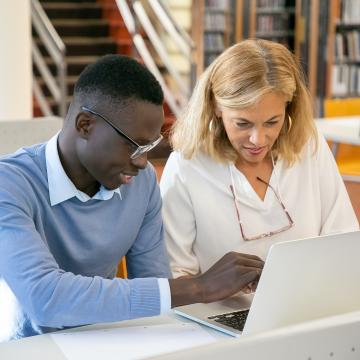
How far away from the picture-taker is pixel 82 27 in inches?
313

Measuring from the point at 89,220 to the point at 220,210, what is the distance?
526 mm

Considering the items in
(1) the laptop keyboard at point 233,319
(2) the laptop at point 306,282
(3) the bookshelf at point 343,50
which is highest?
(2) the laptop at point 306,282

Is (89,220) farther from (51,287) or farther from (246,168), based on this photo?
(246,168)

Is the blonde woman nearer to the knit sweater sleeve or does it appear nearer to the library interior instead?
the library interior

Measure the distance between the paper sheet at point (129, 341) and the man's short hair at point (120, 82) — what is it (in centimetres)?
48

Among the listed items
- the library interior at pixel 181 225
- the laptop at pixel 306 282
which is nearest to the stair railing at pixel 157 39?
the library interior at pixel 181 225

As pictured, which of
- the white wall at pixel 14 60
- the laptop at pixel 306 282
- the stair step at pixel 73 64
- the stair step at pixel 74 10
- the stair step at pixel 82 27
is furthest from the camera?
the stair step at pixel 74 10

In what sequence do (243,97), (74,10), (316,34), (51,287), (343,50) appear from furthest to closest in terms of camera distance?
(343,50), (316,34), (74,10), (243,97), (51,287)

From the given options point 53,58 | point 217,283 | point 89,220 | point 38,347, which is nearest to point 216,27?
point 53,58

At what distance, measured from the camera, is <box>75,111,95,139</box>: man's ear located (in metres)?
1.63

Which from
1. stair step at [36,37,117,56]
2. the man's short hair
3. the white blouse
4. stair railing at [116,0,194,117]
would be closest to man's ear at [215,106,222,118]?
the white blouse

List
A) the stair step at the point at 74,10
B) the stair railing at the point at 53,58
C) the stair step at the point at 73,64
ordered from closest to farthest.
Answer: the stair railing at the point at 53,58 < the stair step at the point at 73,64 < the stair step at the point at 74,10

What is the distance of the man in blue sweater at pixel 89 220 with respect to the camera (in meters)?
1.51

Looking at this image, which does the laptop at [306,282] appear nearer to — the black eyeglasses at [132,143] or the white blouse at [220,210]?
the black eyeglasses at [132,143]
